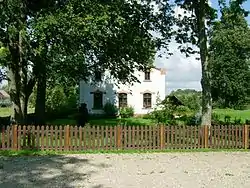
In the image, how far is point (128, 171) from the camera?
12.6 meters

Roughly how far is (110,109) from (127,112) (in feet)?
6.52

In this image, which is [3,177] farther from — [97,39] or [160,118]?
[160,118]

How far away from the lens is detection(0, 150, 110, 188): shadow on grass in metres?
10.7

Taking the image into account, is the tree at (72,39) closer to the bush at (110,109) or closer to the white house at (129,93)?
the bush at (110,109)

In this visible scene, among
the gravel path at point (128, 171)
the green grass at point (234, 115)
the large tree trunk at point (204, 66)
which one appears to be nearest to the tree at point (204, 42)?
the large tree trunk at point (204, 66)

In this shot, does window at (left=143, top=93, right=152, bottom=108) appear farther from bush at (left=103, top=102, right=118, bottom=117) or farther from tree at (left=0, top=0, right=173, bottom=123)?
tree at (left=0, top=0, right=173, bottom=123)

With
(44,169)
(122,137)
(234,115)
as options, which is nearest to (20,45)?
(122,137)

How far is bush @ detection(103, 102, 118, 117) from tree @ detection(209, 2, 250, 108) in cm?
1723

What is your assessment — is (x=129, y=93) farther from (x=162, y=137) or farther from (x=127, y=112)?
(x=162, y=137)

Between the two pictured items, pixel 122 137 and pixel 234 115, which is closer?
pixel 122 137

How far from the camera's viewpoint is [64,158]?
15531 millimetres

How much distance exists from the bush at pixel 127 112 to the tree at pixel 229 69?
15.4 meters

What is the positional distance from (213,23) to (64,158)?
36.9 feet

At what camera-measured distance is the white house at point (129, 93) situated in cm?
5391
